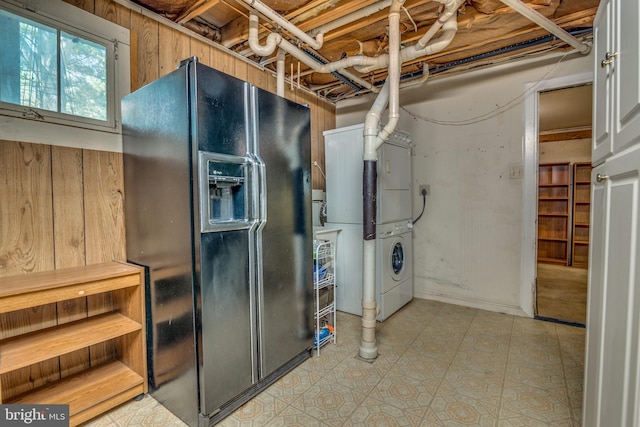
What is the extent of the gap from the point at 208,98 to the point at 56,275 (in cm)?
120

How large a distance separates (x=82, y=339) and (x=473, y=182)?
3377 mm

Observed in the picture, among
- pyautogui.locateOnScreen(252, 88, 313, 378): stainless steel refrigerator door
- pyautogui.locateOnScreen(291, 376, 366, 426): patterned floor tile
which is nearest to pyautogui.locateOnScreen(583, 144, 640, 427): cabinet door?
pyautogui.locateOnScreen(291, 376, 366, 426): patterned floor tile

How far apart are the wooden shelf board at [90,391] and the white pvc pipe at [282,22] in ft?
7.70

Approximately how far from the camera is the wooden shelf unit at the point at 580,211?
495 cm

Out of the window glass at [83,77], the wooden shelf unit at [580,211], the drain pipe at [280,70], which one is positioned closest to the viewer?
the window glass at [83,77]

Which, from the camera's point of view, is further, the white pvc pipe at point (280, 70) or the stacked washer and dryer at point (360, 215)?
the stacked washer and dryer at point (360, 215)

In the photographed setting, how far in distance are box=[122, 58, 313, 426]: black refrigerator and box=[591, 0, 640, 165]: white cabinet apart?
4.95 feet

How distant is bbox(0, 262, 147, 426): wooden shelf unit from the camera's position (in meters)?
1.35

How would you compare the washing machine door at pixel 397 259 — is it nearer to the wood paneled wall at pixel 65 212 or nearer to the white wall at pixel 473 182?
the white wall at pixel 473 182

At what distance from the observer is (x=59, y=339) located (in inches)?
58.9

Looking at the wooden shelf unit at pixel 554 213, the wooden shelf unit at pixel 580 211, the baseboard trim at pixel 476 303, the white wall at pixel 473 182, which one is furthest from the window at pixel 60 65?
the wooden shelf unit at pixel 580 211

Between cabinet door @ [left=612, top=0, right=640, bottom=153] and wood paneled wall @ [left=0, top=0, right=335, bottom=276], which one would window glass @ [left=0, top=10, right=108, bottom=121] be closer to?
wood paneled wall @ [left=0, top=0, right=335, bottom=276]

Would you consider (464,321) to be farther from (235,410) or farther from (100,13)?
(100,13)
